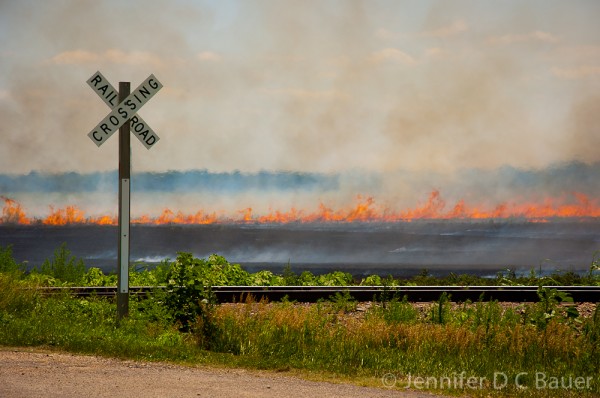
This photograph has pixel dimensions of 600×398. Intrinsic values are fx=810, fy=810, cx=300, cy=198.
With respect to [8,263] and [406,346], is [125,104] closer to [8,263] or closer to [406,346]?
[406,346]

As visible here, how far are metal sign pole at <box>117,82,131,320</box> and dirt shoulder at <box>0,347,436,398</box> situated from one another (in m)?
2.39

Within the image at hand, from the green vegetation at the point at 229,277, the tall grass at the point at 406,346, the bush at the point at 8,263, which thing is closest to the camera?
the tall grass at the point at 406,346

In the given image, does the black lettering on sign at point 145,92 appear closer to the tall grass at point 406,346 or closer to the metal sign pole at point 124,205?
the metal sign pole at point 124,205

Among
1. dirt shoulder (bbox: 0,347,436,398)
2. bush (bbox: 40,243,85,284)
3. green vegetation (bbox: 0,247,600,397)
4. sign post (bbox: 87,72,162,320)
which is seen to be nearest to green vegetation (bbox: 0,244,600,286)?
bush (bbox: 40,243,85,284)

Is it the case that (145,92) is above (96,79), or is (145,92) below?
below

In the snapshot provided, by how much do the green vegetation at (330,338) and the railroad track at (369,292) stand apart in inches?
62.2

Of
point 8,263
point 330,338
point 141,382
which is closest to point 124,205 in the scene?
point 330,338

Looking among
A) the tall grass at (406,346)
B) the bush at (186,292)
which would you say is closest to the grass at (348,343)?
the tall grass at (406,346)

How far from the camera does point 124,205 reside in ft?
41.1

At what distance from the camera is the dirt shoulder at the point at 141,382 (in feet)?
28.8

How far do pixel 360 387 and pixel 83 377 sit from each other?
10.6 feet

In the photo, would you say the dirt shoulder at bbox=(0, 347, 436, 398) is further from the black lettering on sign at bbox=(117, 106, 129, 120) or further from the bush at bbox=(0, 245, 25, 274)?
the bush at bbox=(0, 245, 25, 274)

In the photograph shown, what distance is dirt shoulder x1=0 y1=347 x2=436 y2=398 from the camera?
28.8 ft

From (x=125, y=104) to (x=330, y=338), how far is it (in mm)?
4646
